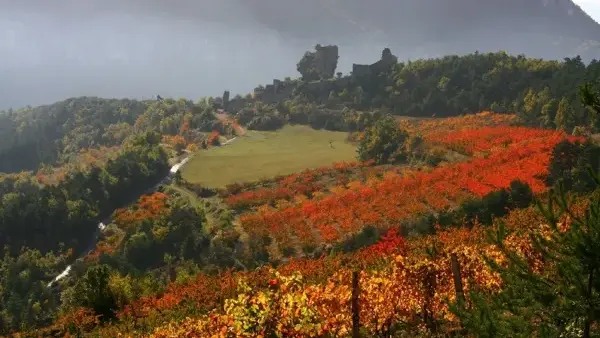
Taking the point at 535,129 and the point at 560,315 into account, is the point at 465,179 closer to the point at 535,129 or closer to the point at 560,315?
the point at 535,129

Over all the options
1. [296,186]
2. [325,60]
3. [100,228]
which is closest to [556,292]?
[296,186]

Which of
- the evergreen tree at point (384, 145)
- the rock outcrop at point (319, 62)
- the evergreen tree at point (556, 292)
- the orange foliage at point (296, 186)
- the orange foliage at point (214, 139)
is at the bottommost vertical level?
the orange foliage at point (214, 139)

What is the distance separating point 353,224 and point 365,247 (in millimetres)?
13921

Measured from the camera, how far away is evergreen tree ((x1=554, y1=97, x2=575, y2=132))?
8206 centimetres

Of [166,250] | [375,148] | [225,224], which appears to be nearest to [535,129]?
[375,148]

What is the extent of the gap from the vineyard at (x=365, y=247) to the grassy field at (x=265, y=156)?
935 cm

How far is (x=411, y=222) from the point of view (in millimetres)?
49906

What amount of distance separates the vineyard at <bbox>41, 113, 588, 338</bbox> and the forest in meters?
0.14

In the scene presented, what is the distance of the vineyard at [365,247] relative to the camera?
1606 cm

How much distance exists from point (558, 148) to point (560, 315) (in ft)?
165

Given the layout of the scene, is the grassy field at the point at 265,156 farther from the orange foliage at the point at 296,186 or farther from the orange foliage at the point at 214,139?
the orange foliage at the point at 296,186

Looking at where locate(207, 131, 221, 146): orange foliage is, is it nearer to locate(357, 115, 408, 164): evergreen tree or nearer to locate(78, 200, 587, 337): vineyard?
locate(357, 115, 408, 164): evergreen tree

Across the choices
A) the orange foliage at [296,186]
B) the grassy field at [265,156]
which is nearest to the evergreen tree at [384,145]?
the orange foliage at [296,186]

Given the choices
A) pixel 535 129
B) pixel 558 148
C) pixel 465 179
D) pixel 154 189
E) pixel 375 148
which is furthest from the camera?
pixel 154 189
